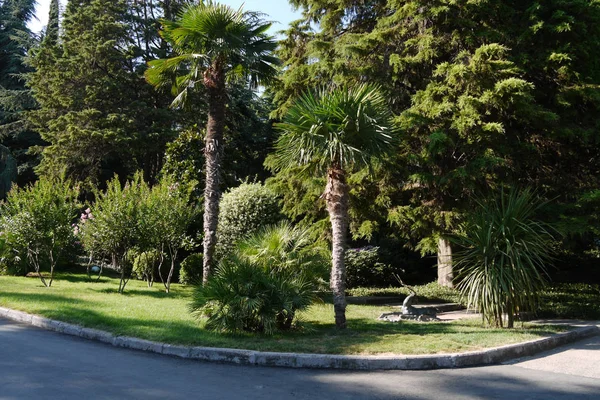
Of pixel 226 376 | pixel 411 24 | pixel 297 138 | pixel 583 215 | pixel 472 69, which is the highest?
pixel 411 24

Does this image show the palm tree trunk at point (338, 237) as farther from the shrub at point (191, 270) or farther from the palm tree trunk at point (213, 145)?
the shrub at point (191, 270)

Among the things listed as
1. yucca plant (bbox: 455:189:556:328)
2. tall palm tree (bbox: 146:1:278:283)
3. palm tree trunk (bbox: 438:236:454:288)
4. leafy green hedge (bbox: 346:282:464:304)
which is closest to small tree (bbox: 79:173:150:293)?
tall palm tree (bbox: 146:1:278:283)

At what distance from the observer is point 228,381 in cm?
670

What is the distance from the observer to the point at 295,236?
1066cm

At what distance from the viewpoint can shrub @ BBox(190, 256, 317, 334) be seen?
9.25 metres

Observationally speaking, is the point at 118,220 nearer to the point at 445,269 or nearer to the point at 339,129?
the point at 339,129

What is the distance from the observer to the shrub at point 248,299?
30.3 feet

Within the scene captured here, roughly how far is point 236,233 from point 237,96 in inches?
647

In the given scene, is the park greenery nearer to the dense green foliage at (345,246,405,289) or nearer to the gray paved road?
the dense green foliage at (345,246,405,289)

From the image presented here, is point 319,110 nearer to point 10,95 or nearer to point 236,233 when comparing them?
point 236,233

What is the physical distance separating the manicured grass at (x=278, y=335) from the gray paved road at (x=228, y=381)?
822mm

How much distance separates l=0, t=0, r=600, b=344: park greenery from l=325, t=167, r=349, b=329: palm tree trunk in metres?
0.04

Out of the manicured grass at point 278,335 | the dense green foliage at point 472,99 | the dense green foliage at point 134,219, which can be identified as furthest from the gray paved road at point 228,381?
the dense green foliage at point 472,99

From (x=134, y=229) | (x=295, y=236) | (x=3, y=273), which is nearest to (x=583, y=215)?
(x=295, y=236)
